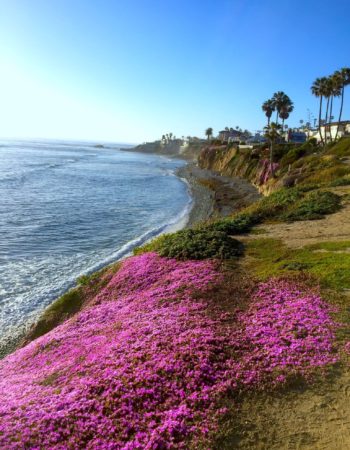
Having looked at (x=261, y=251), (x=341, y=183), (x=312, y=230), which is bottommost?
(x=261, y=251)

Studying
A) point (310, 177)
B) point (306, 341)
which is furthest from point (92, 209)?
point (306, 341)

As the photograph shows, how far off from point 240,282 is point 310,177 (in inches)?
1235

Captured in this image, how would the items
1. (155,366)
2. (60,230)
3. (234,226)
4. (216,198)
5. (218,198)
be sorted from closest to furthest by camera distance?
(155,366)
(234,226)
(60,230)
(218,198)
(216,198)

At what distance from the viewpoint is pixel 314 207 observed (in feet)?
88.5

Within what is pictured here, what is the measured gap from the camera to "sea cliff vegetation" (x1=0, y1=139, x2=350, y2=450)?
25.8ft

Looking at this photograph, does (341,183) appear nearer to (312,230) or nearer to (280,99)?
(312,230)

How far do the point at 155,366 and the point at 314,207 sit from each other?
21.1 metres

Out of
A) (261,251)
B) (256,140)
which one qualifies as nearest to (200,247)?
(261,251)

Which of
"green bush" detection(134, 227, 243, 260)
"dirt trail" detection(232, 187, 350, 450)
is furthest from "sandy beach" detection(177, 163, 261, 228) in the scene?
"dirt trail" detection(232, 187, 350, 450)

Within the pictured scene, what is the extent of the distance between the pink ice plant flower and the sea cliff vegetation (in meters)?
0.03

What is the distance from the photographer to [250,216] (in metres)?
26.9

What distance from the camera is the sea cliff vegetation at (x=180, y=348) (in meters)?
7.88

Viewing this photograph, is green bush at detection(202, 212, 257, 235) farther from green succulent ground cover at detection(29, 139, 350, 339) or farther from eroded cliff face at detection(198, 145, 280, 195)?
eroded cliff face at detection(198, 145, 280, 195)

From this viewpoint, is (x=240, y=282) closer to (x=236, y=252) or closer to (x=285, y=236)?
(x=236, y=252)
